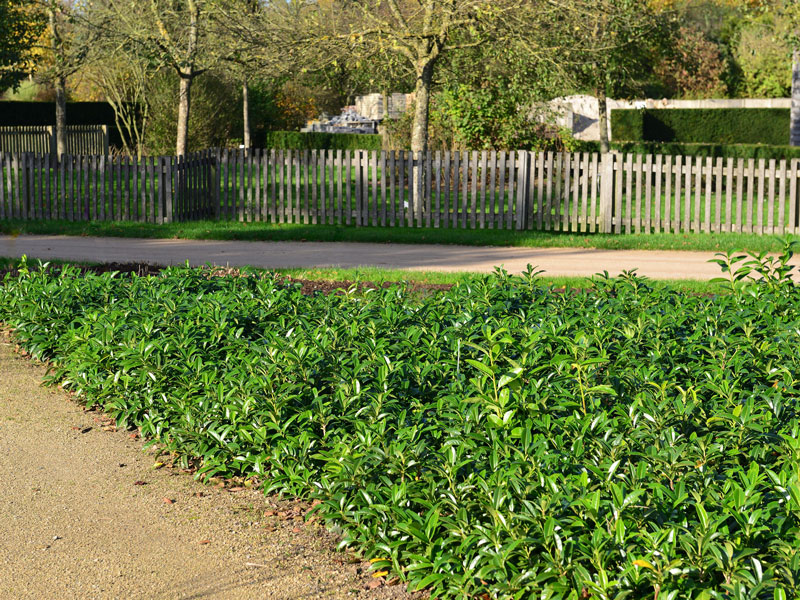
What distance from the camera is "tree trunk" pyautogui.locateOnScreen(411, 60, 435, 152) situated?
59.1ft

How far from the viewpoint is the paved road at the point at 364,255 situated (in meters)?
12.7

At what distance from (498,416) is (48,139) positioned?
30.8m

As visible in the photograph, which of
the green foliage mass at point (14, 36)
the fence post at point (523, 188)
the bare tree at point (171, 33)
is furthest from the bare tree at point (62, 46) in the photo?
the fence post at point (523, 188)

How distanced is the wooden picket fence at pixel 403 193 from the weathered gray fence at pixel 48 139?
46.1 feet

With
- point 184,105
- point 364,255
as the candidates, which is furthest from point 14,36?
point 364,255

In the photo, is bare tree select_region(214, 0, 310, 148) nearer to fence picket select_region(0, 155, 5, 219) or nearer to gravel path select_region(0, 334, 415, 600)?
fence picket select_region(0, 155, 5, 219)

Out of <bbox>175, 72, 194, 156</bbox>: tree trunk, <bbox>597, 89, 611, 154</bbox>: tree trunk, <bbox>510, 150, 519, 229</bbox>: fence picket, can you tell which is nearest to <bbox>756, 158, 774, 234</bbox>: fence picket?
Answer: <bbox>510, 150, 519, 229</bbox>: fence picket

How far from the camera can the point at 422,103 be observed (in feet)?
59.6

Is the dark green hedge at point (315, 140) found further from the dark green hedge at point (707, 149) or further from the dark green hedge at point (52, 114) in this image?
the dark green hedge at point (707, 149)

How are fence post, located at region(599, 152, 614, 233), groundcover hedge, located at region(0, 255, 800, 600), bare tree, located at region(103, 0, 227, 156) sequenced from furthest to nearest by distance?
bare tree, located at region(103, 0, 227, 156) → fence post, located at region(599, 152, 614, 233) → groundcover hedge, located at region(0, 255, 800, 600)

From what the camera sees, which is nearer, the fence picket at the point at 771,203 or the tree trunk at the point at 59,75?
the fence picket at the point at 771,203

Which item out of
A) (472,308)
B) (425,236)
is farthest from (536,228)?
(472,308)

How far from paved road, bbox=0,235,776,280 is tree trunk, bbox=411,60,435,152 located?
400 centimetres

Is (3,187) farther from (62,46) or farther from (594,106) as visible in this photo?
(594,106)
